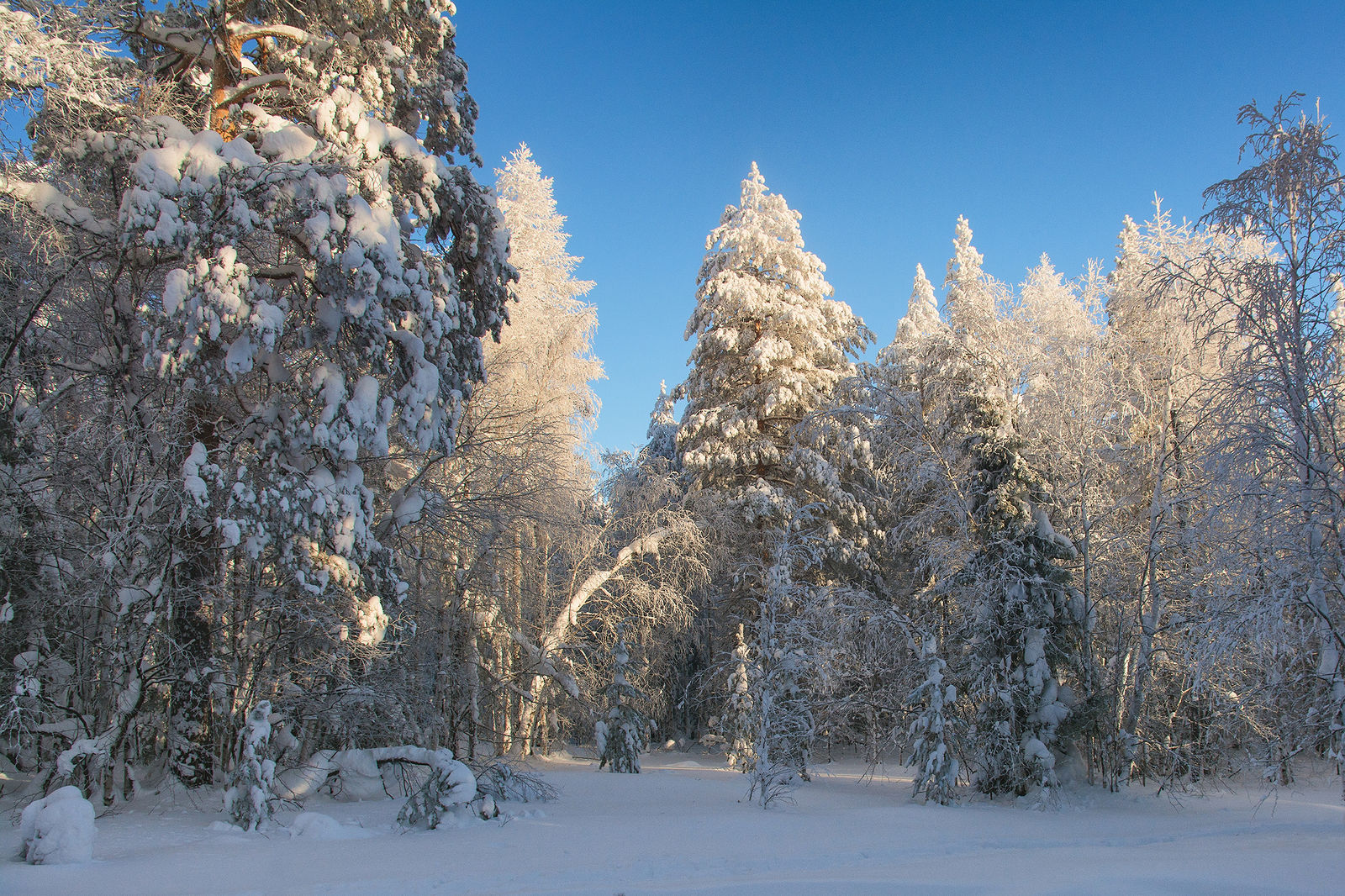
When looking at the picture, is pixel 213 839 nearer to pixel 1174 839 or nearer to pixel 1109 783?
pixel 1174 839

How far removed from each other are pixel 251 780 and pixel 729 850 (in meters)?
4.57

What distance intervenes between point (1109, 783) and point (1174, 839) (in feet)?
9.30

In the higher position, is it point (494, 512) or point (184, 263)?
point (184, 263)

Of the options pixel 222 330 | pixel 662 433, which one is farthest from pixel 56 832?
pixel 662 433

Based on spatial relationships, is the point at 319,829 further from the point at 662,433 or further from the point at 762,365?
the point at 662,433

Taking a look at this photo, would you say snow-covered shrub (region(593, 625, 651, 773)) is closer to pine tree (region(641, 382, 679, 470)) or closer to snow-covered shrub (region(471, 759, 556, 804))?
snow-covered shrub (region(471, 759, 556, 804))

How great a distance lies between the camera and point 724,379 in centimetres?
1897

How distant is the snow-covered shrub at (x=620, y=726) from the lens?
15.0 meters

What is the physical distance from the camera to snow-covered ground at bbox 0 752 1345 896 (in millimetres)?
5836

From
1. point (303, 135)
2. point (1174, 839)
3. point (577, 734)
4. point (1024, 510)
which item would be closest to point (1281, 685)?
point (1174, 839)

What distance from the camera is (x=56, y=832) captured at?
18.8ft

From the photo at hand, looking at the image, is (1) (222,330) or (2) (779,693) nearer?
(1) (222,330)

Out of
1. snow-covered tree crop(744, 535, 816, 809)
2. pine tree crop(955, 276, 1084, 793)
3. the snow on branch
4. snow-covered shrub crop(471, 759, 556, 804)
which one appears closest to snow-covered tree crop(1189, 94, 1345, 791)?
pine tree crop(955, 276, 1084, 793)

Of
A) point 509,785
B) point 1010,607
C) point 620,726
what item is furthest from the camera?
point 620,726
